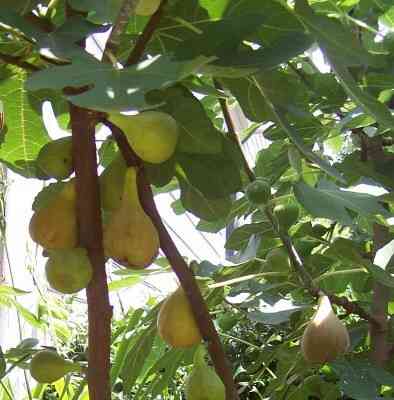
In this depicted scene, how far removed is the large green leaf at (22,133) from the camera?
59 cm

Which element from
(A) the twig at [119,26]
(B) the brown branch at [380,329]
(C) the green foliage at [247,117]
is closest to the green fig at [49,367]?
Result: (C) the green foliage at [247,117]

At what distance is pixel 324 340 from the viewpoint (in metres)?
0.59

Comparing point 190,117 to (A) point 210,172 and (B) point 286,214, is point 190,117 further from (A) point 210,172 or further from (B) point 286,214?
(B) point 286,214

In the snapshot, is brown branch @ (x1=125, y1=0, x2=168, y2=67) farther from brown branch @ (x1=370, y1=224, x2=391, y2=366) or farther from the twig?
brown branch @ (x1=370, y1=224, x2=391, y2=366)

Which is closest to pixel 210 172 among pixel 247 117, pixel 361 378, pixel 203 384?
pixel 247 117

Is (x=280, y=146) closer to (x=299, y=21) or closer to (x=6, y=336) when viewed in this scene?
(x=299, y=21)

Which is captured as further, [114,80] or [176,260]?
[176,260]

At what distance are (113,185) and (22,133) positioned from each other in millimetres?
144

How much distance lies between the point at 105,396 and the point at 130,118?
172 millimetres

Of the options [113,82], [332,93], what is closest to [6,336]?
[332,93]

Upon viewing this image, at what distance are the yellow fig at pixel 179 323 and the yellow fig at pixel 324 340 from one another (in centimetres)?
13

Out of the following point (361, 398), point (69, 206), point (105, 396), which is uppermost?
point (69, 206)

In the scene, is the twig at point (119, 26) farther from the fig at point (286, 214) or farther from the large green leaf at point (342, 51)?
the fig at point (286, 214)

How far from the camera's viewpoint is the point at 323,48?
1.47ft
